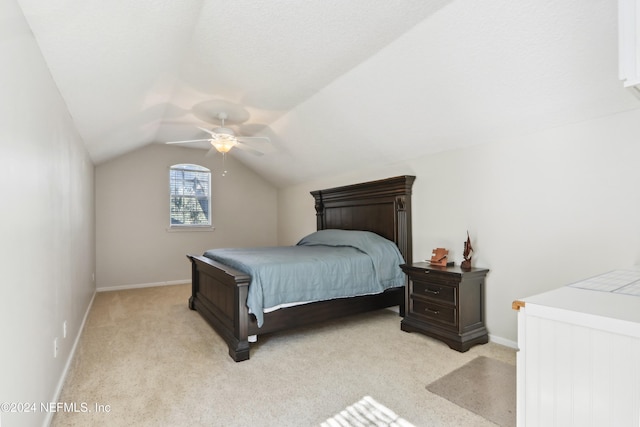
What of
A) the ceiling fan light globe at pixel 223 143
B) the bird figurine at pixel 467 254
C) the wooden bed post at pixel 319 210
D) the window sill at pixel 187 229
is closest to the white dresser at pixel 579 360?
the bird figurine at pixel 467 254

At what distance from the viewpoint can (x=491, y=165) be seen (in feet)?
10.1

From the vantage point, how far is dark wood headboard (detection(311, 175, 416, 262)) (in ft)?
12.6

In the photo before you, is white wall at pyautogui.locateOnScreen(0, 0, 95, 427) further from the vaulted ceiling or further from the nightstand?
the nightstand

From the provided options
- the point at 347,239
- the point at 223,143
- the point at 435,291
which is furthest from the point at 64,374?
the point at 435,291

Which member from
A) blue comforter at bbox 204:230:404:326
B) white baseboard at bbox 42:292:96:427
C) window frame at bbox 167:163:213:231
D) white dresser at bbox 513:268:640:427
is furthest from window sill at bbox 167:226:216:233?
white dresser at bbox 513:268:640:427

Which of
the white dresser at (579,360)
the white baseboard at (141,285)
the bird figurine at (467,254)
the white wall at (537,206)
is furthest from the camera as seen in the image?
the white baseboard at (141,285)

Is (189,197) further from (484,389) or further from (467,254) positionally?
(484,389)

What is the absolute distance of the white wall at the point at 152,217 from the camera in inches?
214

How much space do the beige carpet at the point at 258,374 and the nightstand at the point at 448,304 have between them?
0.11 meters

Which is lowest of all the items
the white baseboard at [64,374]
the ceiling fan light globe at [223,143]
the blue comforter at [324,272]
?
the white baseboard at [64,374]

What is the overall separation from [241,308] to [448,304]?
1831 mm

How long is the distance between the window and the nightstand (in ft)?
14.4

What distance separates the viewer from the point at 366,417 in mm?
1854

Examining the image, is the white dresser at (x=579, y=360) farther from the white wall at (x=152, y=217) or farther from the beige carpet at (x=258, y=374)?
the white wall at (x=152, y=217)
